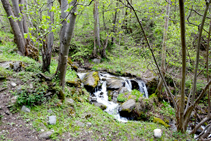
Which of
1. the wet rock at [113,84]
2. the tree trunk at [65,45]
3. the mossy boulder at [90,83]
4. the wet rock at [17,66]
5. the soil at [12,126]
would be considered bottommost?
the wet rock at [113,84]

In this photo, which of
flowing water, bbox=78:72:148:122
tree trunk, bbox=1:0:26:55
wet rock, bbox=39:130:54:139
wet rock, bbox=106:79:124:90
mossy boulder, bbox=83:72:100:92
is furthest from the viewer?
wet rock, bbox=106:79:124:90

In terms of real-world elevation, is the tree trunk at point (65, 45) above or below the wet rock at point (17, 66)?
above

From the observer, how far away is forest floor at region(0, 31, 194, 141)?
9.87 ft

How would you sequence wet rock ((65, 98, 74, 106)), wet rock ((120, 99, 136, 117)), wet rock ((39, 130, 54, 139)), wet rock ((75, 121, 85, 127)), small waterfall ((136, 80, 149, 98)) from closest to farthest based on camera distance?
1. wet rock ((39, 130, 54, 139))
2. wet rock ((75, 121, 85, 127))
3. wet rock ((65, 98, 74, 106))
4. wet rock ((120, 99, 136, 117))
5. small waterfall ((136, 80, 149, 98))

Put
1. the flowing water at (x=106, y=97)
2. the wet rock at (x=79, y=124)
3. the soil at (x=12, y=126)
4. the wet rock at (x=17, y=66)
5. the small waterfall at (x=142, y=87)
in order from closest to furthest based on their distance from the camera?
the soil at (x=12, y=126) → the wet rock at (x=79, y=124) → the wet rock at (x=17, y=66) → the flowing water at (x=106, y=97) → the small waterfall at (x=142, y=87)

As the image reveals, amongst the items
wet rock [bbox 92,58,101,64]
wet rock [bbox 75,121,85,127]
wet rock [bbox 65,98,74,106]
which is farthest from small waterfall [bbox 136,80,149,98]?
wet rock [bbox 75,121,85,127]

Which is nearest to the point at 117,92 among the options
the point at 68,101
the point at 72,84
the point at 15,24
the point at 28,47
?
the point at 72,84

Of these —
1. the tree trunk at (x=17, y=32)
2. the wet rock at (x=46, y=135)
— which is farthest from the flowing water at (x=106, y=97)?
the tree trunk at (x=17, y=32)

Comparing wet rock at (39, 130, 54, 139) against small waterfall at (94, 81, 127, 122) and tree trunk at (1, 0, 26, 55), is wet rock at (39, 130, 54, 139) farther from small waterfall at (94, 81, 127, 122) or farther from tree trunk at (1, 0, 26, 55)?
tree trunk at (1, 0, 26, 55)

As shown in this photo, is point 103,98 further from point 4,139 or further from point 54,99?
point 4,139

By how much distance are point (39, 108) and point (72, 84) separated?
8.32ft

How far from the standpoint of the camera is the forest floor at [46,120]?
301 centimetres

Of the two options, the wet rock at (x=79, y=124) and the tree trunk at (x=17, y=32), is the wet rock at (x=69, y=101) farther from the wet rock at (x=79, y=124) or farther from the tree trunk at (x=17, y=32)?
the tree trunk at (x=17, y=32)

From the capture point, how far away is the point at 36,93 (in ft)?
12.4
